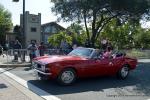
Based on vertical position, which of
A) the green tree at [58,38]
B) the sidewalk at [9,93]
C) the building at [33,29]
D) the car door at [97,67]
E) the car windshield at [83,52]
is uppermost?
the building at [33,29]

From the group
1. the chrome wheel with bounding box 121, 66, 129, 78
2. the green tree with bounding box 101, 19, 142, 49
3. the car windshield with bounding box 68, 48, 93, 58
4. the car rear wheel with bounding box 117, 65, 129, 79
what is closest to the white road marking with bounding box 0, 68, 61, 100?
the car windshield with bounding box 68, 48, 93, 58

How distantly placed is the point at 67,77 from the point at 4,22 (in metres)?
59.4

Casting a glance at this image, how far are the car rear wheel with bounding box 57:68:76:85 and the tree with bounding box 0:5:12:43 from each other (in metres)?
53.4

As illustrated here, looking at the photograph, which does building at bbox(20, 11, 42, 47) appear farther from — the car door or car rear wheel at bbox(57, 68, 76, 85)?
car rear wheel at bbox(57, 68, 76, 85)

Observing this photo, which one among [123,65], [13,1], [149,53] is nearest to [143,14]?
[149,53]

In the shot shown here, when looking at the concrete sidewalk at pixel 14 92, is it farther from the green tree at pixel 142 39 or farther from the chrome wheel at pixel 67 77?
the green tree at pixel 142 39

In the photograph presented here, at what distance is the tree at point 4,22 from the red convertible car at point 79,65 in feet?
172

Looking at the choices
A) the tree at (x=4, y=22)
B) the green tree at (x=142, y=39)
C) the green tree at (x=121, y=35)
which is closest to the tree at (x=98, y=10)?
the green tree at (x=121, y=35)

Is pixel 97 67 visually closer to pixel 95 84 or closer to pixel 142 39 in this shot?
pixel 95 84

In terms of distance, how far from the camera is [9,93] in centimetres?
1002

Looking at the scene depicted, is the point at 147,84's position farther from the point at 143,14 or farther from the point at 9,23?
the point at 9,23

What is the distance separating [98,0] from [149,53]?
11075mm

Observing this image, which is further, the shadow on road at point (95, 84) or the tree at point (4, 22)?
the tree at point (4, 22)

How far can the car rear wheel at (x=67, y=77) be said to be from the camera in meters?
11.6
